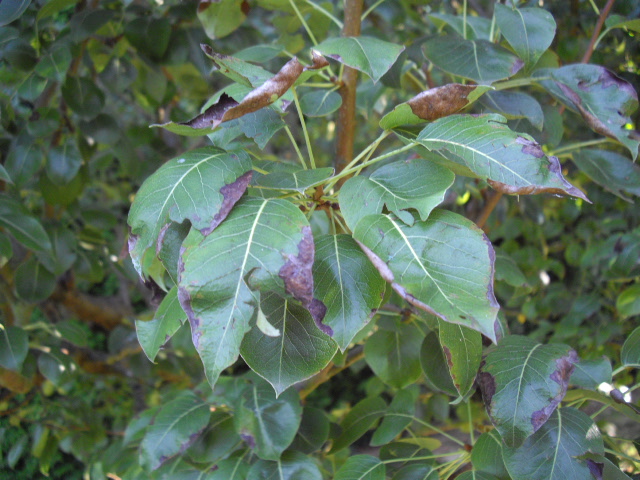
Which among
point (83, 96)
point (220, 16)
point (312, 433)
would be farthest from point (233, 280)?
point (83, 96)

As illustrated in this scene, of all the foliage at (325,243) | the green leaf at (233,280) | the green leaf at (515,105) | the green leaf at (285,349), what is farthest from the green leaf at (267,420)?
the green leaf at (515,105)

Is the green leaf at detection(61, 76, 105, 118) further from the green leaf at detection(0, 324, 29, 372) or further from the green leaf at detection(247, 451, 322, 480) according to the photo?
the green leaf at detection(247, 451, 322, 480)

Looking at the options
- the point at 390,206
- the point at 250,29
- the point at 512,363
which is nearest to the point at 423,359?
the point at 512,363

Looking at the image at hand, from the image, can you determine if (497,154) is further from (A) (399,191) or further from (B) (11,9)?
(B) (11,9)

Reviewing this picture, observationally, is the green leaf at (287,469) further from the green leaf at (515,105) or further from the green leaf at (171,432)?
the green leaf at (515,105)

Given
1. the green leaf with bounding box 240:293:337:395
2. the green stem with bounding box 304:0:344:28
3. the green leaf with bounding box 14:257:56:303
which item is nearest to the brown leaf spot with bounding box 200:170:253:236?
the green leaf with bounding box 240:293:337:395

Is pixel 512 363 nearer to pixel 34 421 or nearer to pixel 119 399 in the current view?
pixel 34 421
